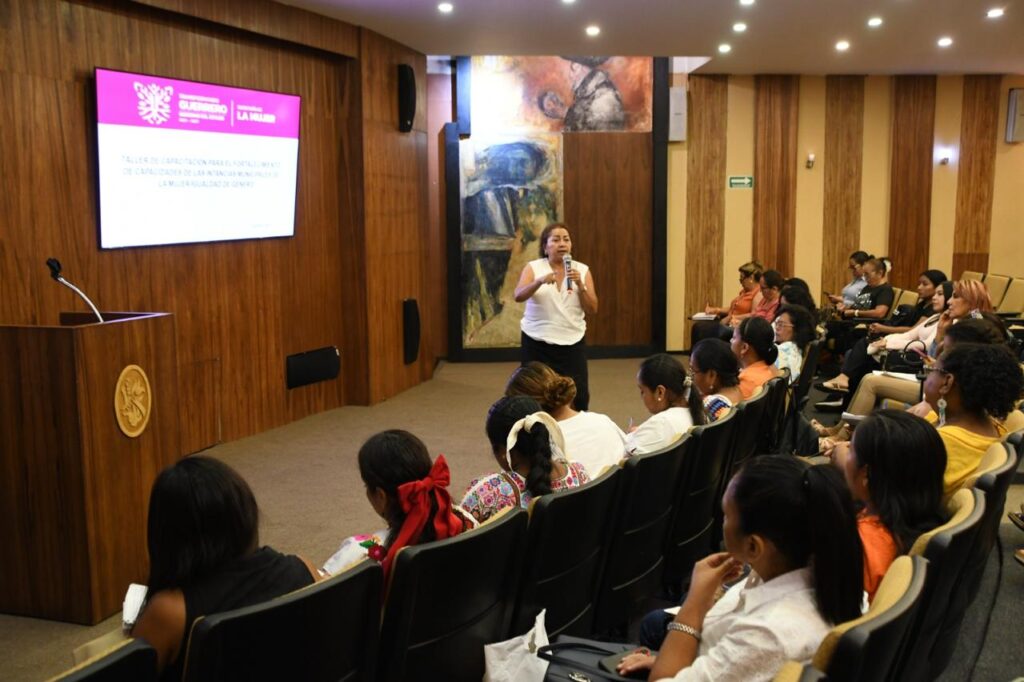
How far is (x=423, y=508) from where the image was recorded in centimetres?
256

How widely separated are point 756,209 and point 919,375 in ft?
18.6

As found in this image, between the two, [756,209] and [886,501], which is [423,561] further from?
[756,209]

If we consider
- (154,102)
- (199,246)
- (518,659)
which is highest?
(154,102)

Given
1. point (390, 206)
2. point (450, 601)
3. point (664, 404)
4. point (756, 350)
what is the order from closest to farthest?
point (450, 601), point (664, 404), point (756, 350), point (390, 206)

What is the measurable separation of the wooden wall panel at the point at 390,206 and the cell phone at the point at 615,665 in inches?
253

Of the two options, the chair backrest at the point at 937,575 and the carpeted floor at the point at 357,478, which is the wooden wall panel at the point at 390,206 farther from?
the chair backrest at the point at 937,575

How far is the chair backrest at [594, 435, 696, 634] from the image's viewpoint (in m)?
3.15

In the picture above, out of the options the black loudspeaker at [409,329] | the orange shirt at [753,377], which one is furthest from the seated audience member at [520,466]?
the black loudspeaker at [409,329]

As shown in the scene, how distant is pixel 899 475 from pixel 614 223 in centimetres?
879

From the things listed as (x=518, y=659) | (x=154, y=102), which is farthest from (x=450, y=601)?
(x=154, y=102)

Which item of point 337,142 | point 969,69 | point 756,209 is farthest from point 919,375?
point 969,69

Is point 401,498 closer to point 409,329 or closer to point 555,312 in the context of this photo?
point 555,312

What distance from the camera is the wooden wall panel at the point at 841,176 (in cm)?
1166

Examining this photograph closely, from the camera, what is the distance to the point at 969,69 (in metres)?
11.2
